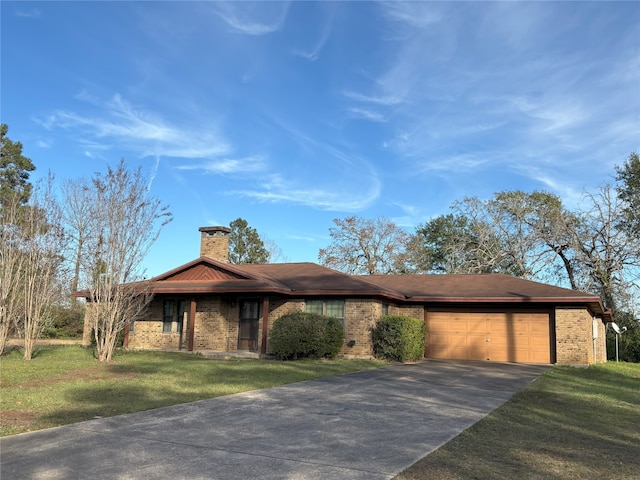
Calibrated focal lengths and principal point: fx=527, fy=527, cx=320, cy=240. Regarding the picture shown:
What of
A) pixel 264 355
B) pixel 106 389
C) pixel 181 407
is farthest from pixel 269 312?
pixel 181 407

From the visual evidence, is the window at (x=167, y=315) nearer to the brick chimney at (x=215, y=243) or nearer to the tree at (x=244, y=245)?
the brick chimney at (x=215, y=243)

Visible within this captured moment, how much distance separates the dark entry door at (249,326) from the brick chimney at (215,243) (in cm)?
279

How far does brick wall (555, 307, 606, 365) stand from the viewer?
1872 cm

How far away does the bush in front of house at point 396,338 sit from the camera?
1823 cm

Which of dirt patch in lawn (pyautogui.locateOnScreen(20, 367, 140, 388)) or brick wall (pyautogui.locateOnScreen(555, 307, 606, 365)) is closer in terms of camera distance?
dirt patch in lawn (pyautogui.locateOnScreen(20, 367, 140, 388))

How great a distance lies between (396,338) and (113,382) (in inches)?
397

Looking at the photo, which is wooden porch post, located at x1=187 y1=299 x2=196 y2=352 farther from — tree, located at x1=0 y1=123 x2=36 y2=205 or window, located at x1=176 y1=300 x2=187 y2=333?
tree, located at x1=0 y1=123 x2=36 y2=205

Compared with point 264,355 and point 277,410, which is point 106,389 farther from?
point 264,355

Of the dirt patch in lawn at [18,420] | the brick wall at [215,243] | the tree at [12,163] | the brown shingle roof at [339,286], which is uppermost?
the tree at [12,163]

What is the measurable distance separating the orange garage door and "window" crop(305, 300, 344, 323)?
4.27 meters

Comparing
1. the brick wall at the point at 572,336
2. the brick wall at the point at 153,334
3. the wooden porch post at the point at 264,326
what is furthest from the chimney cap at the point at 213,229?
the brick wall at the point at 572,336

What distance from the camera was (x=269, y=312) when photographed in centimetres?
2038

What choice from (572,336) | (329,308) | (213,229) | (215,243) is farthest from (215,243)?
(572,336)

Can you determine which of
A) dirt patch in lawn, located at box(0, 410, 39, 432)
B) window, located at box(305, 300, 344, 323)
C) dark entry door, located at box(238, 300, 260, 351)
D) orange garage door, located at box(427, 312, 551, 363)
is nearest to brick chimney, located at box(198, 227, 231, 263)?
dark entry door, located at box(238, 300, 260, 351)
